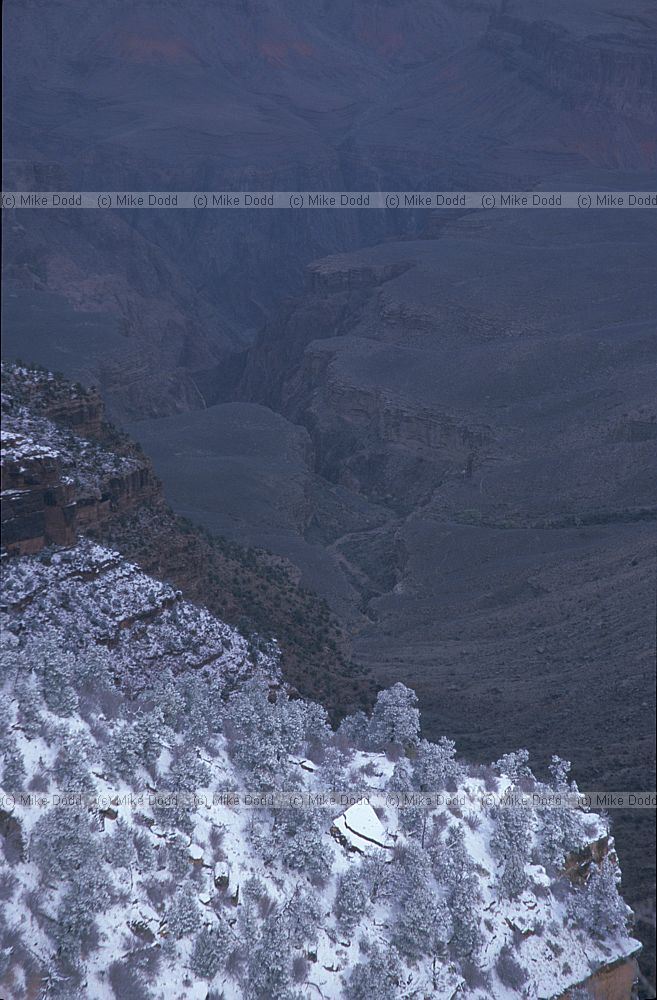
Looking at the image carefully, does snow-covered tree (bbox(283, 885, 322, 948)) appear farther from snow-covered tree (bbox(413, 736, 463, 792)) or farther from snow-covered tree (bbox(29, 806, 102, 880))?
snow-covered tree (bbox(413, 736, 463, 792))

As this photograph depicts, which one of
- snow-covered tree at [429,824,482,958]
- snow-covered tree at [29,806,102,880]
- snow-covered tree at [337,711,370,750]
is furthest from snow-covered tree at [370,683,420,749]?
snow-covered tree at [29,806,102,880]

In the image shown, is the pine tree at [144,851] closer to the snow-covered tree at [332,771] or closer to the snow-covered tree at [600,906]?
the snow-covered tree at [332,771]

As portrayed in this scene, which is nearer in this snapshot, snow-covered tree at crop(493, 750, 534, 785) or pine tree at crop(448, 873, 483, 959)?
pine tree at crop(448, 873, 483, 959)

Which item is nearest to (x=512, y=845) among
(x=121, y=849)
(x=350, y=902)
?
(x=350, y=902)

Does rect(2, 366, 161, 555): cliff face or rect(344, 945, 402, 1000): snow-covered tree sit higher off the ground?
rect(2, 366, 161, 555): cliff face

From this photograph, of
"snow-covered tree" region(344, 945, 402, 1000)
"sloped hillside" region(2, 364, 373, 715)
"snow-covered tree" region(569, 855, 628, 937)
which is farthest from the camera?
"sloped hillside" region(2, 364, 373, 715)

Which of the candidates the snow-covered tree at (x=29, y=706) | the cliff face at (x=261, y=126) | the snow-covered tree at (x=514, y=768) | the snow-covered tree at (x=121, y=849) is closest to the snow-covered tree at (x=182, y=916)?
the snow-covered tree at (x=121, y=849)

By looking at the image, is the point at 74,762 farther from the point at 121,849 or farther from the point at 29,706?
the point at 121,849
